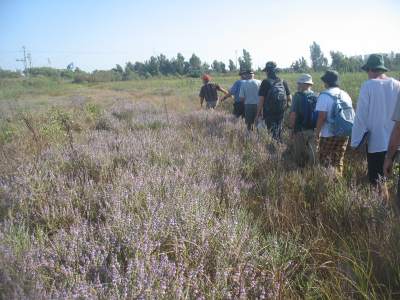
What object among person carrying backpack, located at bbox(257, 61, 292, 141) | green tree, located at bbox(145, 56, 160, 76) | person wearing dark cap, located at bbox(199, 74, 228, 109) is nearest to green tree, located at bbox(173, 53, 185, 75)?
green tree, located at bbox(145, 56, 160, 76)

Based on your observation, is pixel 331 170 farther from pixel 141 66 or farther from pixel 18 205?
pixel 141 66

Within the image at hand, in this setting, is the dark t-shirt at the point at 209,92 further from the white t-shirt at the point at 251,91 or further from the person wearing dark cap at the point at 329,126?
the person wearing dark cap at the point at 329,126

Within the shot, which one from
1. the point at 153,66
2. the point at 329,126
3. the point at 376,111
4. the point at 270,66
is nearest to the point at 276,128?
the point at 270,66

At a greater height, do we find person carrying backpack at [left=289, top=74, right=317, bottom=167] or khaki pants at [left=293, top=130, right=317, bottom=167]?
person carrying backpack at [left=289, top=74, right=317, bottom=167]

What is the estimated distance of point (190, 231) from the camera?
205 cm

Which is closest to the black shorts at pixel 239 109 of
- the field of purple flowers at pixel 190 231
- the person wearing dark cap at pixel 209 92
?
the person wearing dark cap at pixel 209 92

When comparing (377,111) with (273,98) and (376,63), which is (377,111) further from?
(273,98)

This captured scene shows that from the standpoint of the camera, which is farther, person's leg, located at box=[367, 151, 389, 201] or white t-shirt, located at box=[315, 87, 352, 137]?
white t-shirt, located at box=[315, 87, 352, 137]

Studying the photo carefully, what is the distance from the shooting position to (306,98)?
15.5 ft

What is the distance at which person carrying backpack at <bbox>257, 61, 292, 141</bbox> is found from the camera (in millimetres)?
5684

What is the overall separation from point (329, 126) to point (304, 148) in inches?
31.3

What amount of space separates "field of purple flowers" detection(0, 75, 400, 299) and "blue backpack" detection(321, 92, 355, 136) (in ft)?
2.23

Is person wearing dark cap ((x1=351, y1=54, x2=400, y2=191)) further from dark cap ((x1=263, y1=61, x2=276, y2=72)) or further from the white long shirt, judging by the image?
dark cap ((x1=263, y1=61, x2=276, y2=72))

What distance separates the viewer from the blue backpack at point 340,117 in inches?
159
